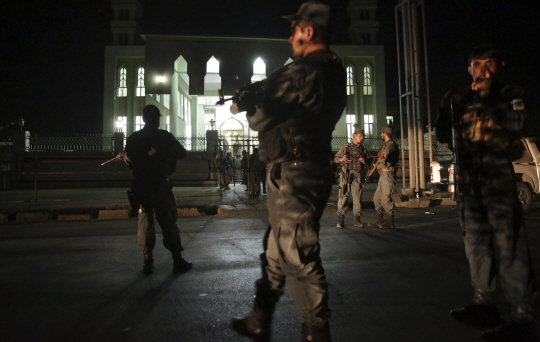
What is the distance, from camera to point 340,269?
405cm

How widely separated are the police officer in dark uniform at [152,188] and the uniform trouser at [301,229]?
85.1 inches

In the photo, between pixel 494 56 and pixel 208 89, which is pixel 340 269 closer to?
pixel 494 56

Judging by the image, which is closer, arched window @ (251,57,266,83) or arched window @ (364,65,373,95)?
arched window @ (251,57,266,83)

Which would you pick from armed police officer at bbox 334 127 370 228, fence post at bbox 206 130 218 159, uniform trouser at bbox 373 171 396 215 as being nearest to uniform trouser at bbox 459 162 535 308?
uniform trouser at bbox 373 171 396 215

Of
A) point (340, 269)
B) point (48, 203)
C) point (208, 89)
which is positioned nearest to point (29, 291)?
point (340, 269)

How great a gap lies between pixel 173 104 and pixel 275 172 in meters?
27.9

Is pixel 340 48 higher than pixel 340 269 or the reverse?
higher

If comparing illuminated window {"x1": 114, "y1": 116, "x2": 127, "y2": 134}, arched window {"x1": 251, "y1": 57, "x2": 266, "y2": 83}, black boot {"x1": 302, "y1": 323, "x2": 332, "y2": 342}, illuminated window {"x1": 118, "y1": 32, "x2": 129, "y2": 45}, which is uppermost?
illuminated window {"x1": 118, "y1": 32, "x2": 129, "y2": 45}

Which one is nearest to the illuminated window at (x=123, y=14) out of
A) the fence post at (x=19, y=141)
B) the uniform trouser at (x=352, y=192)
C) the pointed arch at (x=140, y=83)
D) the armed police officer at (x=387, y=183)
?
the pointed arch at (x=140, y=83)

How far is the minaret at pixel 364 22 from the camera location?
32781mm

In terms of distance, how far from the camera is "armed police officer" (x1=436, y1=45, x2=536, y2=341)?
244 cm

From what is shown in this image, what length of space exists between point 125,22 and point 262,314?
34.9 meters

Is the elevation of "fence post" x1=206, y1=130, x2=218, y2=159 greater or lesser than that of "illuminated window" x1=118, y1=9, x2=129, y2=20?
lesser

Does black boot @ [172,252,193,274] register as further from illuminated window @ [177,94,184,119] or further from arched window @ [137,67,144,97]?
arched window @ [137,67,144,97]
